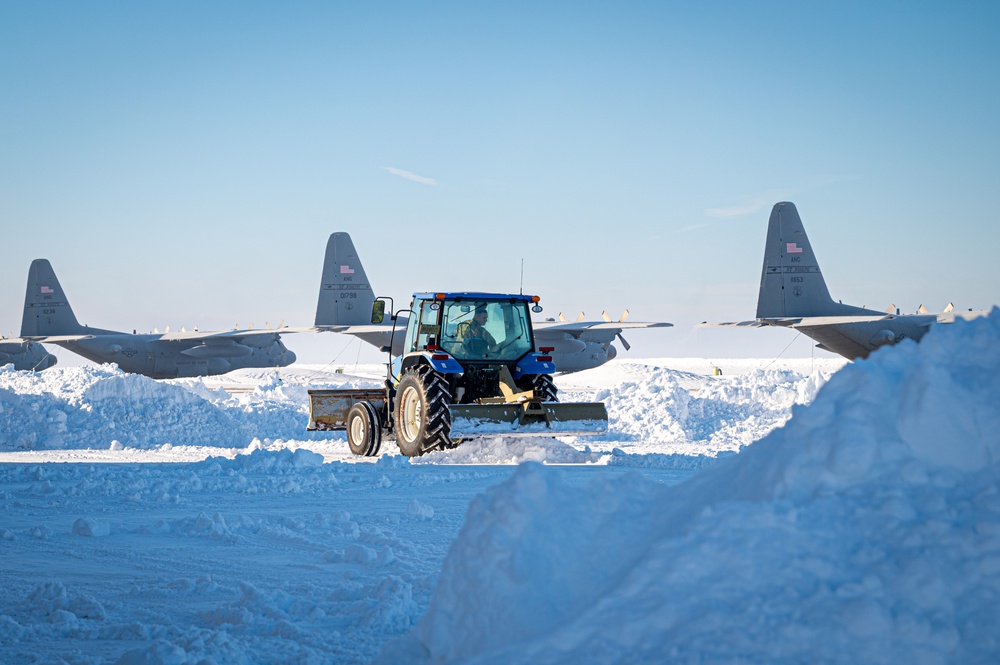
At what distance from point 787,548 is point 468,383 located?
1072 centimetres

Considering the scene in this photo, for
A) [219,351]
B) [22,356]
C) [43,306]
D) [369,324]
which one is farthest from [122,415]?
[22,356]

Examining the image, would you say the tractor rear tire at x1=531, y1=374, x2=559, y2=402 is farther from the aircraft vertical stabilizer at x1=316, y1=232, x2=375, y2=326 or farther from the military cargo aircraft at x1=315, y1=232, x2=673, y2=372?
the aircraft vertical stabilizer at x1=316, y1=232, x2=375, y2=326

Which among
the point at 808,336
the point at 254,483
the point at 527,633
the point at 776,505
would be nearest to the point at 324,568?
the point at 527,633

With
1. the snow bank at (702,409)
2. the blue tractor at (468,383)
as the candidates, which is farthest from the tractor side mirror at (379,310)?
the snow bank at (702,409)

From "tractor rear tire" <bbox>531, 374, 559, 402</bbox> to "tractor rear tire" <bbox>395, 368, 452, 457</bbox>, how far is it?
129 cm

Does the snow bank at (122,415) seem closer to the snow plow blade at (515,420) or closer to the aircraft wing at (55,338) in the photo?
the snow plow blade at (515,420)

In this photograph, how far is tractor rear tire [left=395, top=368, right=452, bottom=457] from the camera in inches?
496

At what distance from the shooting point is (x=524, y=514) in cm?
376

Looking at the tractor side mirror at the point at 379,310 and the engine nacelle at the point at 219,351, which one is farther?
the engine nacelle at the point at 219,351

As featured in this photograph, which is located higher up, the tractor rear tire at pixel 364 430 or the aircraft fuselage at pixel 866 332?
the aircraft fuselage at pixel 866 332

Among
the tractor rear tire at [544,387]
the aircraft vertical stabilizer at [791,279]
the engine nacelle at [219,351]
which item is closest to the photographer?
the tractor rear tire at [544,387]

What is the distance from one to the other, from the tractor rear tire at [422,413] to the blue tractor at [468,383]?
0.01m

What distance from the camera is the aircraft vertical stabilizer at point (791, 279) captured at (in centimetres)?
2869

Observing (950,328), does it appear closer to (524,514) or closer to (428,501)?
(524,514)
